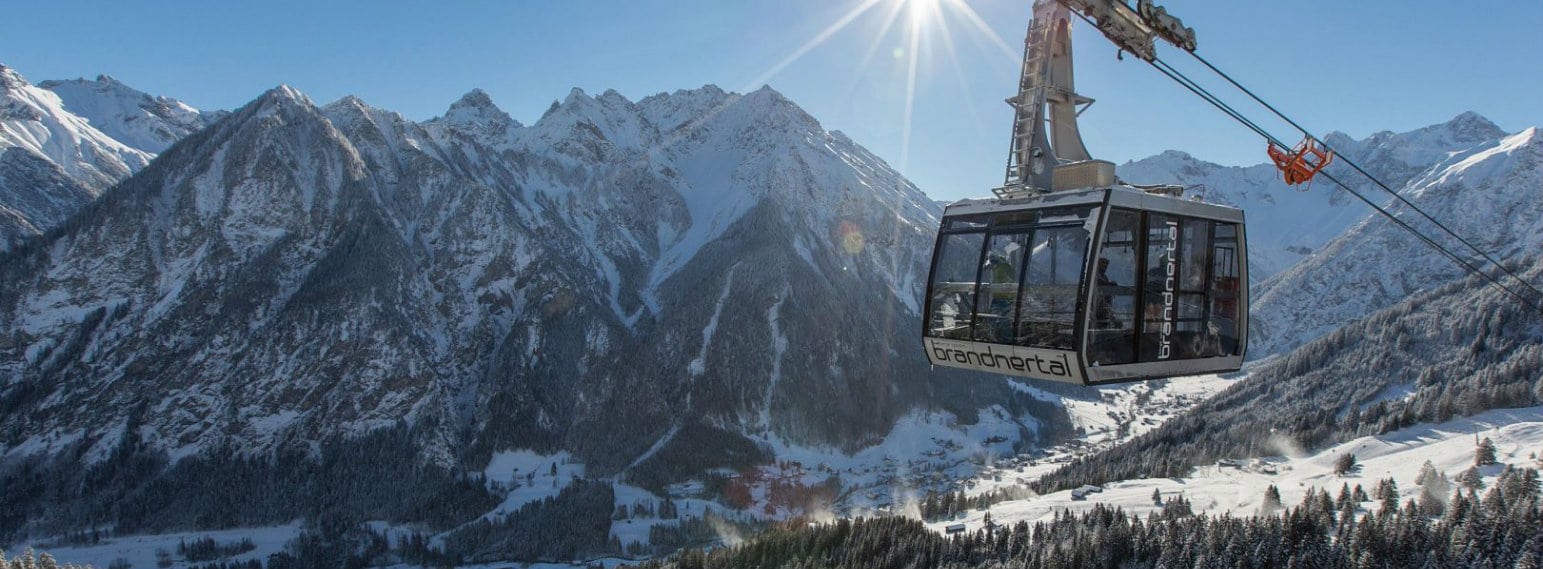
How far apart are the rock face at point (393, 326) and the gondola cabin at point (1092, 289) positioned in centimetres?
12984

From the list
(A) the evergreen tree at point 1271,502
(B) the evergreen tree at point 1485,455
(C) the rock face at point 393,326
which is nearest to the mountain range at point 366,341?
(C) the rock face at point 393,326

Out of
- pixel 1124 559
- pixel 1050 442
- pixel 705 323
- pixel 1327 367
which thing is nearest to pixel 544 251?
pixel 705 323

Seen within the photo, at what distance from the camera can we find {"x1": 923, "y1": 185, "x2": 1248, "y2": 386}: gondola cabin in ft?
51.4

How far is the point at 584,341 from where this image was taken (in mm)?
168375

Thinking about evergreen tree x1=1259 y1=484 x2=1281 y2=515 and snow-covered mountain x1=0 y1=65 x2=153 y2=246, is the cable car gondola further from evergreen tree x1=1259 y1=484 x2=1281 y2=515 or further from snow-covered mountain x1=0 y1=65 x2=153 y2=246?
snow-covered mountain x1=0 y1=65 x2=153 y2=246

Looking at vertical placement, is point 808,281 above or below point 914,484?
above

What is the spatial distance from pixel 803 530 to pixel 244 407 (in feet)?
344

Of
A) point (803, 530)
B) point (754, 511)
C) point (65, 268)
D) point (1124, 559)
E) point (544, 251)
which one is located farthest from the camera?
point (544, 251)

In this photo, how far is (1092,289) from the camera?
1555 cm

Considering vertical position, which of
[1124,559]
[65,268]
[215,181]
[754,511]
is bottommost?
[754,511]

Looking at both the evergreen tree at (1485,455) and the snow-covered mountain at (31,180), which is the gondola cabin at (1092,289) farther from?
the snow-covered mountain at (31,180)

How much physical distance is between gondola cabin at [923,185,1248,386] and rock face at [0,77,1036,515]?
426 ft

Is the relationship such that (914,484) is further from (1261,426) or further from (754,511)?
(1261,426)

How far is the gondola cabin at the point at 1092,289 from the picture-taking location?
51.4ft
